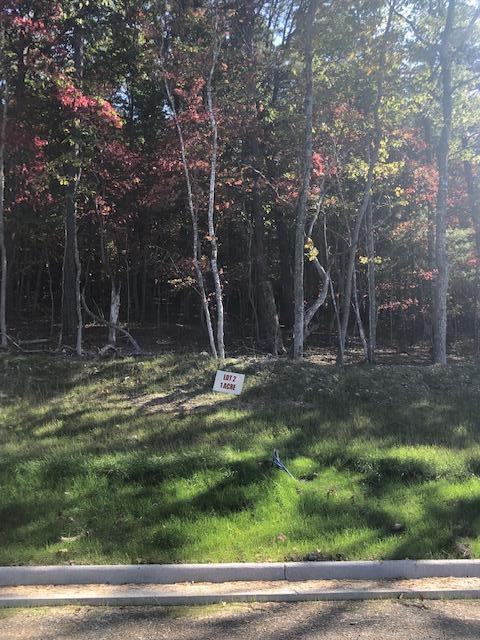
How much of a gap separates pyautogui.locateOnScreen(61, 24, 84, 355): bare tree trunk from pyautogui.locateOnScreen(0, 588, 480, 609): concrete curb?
9496mm

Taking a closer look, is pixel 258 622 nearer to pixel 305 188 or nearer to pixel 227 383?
pixel 227 383

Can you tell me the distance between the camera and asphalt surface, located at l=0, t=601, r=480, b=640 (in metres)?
3.88

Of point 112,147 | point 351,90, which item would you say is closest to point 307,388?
point 351,90

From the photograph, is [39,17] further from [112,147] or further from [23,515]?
[23,515]

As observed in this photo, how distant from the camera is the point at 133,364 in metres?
11.1

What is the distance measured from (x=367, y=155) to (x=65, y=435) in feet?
32.6

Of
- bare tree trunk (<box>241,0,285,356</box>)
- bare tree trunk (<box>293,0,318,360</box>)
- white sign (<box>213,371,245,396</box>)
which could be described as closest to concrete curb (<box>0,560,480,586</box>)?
white sign (<box>213,371,245,396</box>)

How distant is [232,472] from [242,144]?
1280 centimetres

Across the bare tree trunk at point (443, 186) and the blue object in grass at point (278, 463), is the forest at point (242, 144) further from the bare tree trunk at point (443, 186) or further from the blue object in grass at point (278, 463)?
the blue object in grass at point (278, 463)

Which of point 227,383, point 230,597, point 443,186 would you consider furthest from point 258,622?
point 443,186

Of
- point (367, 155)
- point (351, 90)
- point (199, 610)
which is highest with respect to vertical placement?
point (351, 90)

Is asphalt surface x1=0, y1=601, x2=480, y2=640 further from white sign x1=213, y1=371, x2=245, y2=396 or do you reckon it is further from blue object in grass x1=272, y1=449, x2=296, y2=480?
white sign x1=213, y1=371, x2=245, y2=396

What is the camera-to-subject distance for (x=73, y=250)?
17.4 meters

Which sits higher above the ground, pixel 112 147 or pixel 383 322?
pixel 112 147
